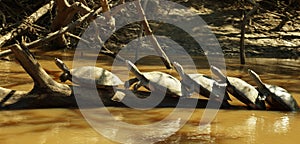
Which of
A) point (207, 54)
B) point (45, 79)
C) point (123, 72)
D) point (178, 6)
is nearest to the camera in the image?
point (45, 79)

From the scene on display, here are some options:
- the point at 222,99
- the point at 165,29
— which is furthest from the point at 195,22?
the point at 222,99

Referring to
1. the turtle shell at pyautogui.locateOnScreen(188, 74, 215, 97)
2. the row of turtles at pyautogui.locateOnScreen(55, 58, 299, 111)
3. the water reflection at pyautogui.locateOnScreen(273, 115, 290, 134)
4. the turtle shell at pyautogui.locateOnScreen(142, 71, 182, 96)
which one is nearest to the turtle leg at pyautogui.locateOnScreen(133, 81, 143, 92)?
the row of turtles at pyautogui.locateOnScreen(55, 58, 299, 111)

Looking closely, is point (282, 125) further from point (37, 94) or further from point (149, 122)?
point (37, 94)

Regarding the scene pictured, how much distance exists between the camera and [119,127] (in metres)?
4.47

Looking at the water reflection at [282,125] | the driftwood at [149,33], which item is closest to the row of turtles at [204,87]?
the water reflection at [282,125]

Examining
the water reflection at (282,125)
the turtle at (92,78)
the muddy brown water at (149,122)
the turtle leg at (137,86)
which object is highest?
the turtle at (92,78)

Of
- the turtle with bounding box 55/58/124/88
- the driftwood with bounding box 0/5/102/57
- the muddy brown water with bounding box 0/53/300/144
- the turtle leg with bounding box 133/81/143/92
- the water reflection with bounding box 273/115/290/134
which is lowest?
the water reflection with bounding box 273/115/290/134

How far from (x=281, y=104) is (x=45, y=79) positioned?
253 centimetres

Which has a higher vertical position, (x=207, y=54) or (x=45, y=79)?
(x=45, y=79)

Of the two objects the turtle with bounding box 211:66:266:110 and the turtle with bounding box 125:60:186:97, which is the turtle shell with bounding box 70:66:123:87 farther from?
the turtle with bounding box 211:66:266:110

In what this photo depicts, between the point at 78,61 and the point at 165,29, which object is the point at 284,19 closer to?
the point at 165,29

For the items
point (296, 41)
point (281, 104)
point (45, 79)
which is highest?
point (45, 79)

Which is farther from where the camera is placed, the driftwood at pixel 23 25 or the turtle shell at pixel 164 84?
the driftwood at pixel 23 25

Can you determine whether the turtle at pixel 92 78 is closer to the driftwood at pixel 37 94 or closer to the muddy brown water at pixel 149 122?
the driftwood at pixel 37 94
